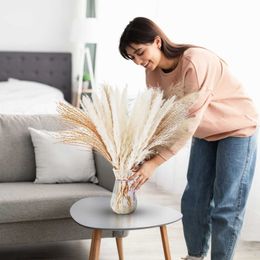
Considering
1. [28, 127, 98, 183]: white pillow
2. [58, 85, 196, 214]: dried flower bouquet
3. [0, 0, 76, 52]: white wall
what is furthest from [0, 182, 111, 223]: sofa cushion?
[0, 0, 76, 52]: white wall

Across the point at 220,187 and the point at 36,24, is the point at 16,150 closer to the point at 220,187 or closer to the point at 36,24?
the point at 220,187

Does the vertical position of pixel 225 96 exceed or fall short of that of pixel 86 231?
it exceeds it

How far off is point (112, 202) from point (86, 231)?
621 millimetres

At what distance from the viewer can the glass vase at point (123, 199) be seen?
2.02 m

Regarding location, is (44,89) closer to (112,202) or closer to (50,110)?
(50,110)

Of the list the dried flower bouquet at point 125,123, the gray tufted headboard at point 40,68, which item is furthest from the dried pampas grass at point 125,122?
the gray tufted headboard at point 40,68

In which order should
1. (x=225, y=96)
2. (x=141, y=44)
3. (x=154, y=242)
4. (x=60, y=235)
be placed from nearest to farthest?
(x=141, y=44) < (x=225, y=96) < (x=60, y=235) < (x=154, y=242)

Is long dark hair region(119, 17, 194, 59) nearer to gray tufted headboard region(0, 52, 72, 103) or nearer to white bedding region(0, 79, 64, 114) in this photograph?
white bedding region(0, 79, 64, 114)

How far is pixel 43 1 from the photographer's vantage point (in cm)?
529

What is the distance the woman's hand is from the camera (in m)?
1.96

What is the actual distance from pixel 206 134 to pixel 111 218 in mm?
570

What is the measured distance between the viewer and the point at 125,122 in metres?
1.88

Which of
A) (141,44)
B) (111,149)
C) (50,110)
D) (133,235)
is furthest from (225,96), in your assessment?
(50,110)

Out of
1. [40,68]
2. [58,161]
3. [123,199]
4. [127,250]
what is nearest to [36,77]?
[40,68]
